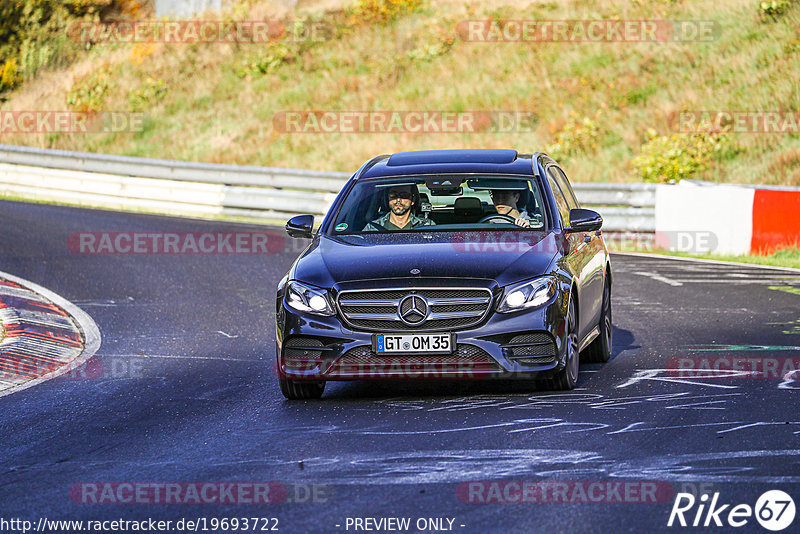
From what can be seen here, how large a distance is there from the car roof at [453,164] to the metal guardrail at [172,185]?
11291 mm

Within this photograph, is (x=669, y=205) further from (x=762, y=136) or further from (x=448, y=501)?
(x=448, y=501)

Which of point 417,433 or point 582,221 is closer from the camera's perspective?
point 417,433

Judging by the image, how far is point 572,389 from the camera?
29.2 feet

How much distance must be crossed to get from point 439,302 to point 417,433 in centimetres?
115

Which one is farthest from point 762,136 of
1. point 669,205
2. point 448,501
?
point 448,501

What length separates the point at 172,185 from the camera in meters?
26.2

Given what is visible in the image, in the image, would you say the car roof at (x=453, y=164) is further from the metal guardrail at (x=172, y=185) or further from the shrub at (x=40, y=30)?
the shrub at (x=40, y=30)

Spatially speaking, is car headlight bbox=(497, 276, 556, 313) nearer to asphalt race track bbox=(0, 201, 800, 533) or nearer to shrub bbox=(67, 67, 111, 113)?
asphalt race track bbox=(0, 201, 800, 533)

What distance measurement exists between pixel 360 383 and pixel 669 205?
11.8m

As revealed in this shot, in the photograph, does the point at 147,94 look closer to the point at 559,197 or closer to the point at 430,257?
the point at 559,197

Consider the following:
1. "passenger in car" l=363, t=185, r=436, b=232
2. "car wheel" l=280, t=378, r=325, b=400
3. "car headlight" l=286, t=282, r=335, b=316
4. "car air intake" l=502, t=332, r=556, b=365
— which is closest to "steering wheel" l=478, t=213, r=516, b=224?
"passenger in car" l=363, t=185, r=436, b=232

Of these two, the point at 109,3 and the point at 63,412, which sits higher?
the point at 109,3

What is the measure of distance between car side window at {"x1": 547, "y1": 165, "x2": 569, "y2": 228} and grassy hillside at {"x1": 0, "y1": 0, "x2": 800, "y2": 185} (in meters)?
16.3

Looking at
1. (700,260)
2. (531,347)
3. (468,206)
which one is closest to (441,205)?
(468,206)
